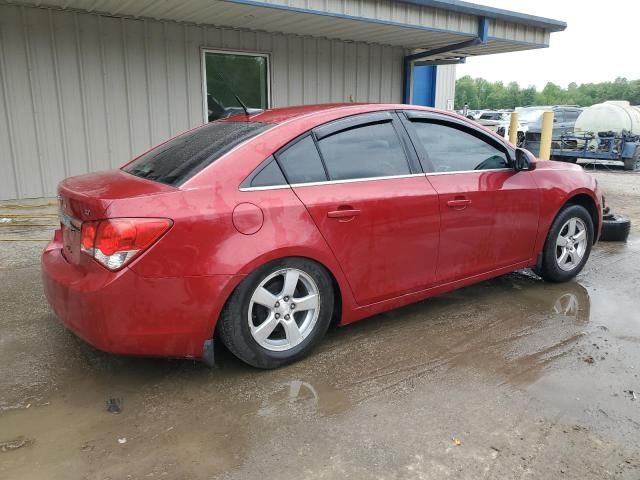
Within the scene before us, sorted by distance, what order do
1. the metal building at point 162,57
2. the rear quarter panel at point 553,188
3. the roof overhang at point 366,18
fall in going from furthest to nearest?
1. the metal building at point 162,57
2. the roof overhang at point 366,18
3. the rear quarter panel at point 553,188

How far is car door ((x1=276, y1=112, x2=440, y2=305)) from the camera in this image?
10.4ft

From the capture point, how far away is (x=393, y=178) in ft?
11.4

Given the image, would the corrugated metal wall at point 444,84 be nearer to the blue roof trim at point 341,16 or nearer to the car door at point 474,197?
the blue roof trim at point 341,16

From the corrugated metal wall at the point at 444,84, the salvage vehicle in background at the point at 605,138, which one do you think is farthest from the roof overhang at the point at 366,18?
the salvage vehicle in background at the point at 605,138

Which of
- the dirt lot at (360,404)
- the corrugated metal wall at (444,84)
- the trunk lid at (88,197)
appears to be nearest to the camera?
the dirt lot at (360,404)

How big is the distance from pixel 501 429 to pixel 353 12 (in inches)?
242

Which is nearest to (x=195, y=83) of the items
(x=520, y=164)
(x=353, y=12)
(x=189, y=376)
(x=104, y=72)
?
(x=104, y=72)

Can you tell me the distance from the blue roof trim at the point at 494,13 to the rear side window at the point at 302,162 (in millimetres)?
5263

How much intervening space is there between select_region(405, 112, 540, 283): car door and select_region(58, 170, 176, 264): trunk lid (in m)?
1.87

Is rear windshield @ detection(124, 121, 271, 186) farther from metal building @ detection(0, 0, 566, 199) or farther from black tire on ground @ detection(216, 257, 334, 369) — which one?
metal building @ detection(0, 0, 566, 199)

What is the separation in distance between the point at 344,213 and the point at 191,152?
39.4 inches

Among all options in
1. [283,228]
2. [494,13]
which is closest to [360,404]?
[283,228]

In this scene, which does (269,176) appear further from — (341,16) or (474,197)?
(341,16)

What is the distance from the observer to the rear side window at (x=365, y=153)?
330cm
